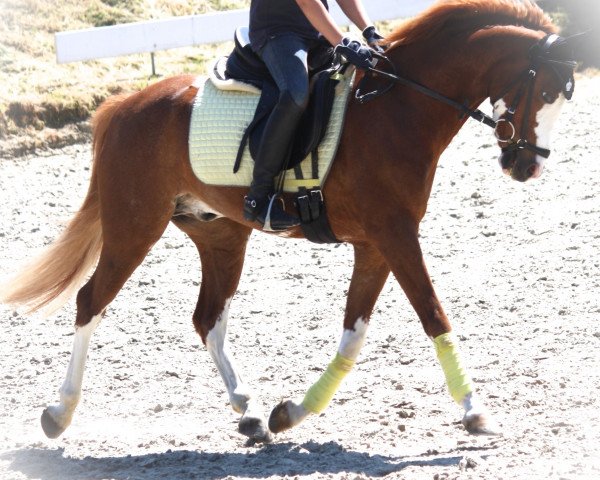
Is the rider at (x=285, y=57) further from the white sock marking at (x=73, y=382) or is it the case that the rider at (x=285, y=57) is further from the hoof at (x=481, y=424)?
the hoof at (x=481, y=424)

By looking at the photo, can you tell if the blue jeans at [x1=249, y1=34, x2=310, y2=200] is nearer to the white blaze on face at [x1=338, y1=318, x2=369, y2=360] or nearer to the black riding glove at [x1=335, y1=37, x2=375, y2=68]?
the black riding glove at [x1=335, y1=37, x2=375, y2=68]

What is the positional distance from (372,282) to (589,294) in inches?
86.0

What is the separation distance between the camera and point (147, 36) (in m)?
14.0

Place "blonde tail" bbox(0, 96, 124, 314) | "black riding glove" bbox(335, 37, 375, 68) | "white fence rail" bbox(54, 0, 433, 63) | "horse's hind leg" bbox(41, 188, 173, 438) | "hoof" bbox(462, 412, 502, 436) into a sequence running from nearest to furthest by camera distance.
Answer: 1. "hoof" bbox(462, 412, 502, 436)
2. "black riding glove" bbox(335, 37, 375, 68)
3. "horse's hind leg" bbox(41, 188, 173, 438)
4. "blonde tail" bbox(0, 96, 124, 314)
5. "white fence rail" bbox(54, 0, 433, 63)

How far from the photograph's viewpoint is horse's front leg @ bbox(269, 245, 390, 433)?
20.0 feet

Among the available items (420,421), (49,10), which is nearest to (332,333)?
(420,421)

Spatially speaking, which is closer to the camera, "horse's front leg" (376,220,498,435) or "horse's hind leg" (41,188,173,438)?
"horse's front leg" (376,220,498,435)

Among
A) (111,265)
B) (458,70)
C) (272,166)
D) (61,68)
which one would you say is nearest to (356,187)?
(272,166)

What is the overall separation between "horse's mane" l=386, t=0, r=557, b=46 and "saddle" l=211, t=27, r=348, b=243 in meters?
0.53

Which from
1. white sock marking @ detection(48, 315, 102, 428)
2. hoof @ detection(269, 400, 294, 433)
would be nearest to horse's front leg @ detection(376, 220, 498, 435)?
hoof @ detection(269, 400, 294, 433)

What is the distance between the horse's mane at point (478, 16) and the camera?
574 cm

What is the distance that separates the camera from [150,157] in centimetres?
651

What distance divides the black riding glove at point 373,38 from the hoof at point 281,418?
1.95 m

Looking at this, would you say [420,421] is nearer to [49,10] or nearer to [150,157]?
[150,157]
